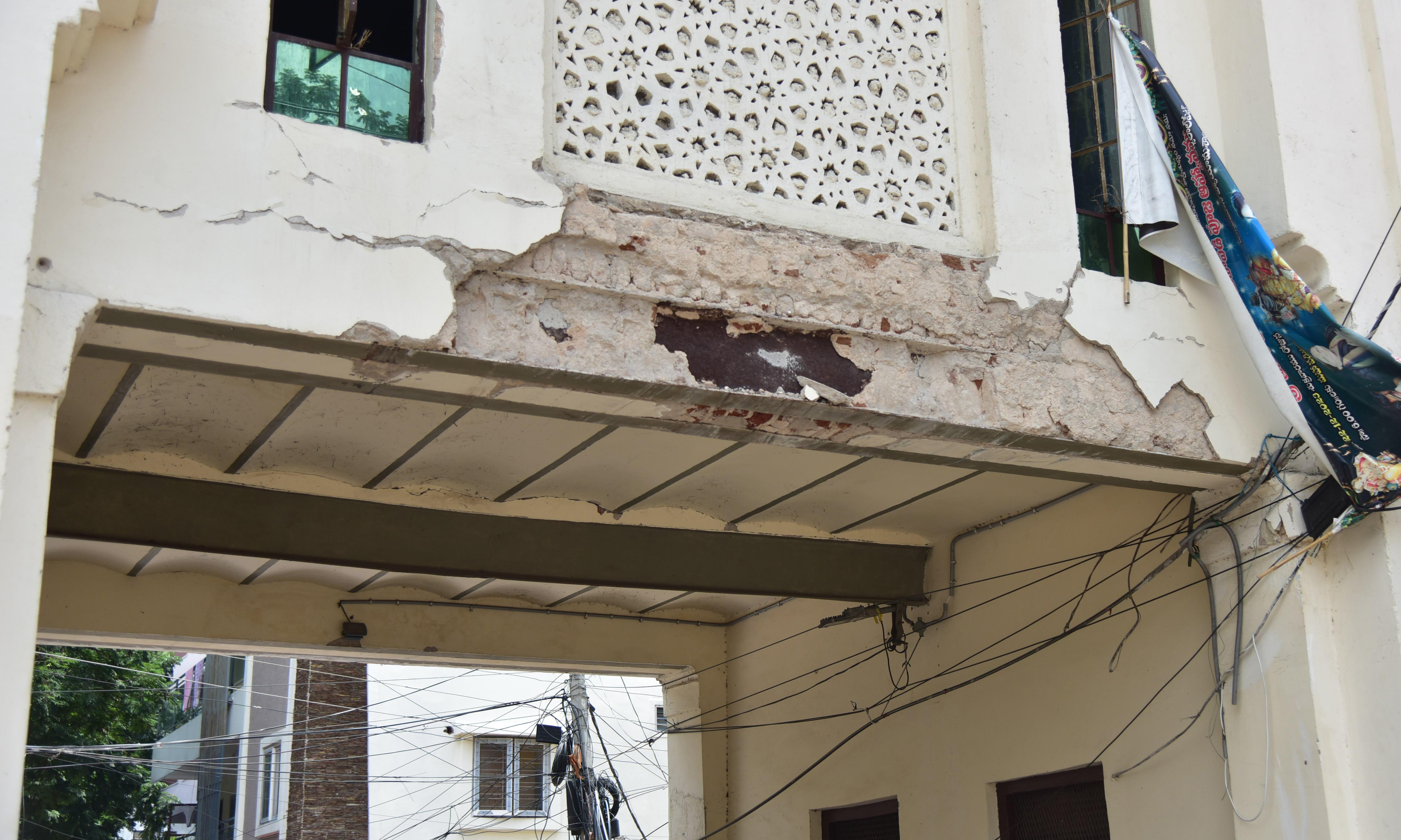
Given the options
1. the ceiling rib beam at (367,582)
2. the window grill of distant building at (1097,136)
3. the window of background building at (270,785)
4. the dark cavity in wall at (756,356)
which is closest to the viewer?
the dark cavity in wall at (756,356)

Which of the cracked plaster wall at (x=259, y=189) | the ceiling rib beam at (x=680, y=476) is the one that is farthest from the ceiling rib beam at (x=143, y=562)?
the cracked plaster wall at (x=259, y=189)

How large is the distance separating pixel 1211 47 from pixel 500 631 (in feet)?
18.4

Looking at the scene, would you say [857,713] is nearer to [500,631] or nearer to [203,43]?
[500,631]

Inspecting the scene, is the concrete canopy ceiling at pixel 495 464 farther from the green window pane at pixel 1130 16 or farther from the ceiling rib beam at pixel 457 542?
the green window pane at pixel 1130 16

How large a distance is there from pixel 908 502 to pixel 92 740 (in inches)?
722

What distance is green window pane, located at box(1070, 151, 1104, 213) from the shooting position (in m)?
6.49

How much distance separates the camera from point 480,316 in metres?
4.50

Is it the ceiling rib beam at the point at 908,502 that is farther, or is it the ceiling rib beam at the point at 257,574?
the ceiling rib beam at the point at 257,574

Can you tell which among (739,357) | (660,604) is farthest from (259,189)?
(660,604)

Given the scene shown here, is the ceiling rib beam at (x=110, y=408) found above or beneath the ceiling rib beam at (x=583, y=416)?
above

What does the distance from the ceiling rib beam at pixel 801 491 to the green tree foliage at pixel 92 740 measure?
14096mm

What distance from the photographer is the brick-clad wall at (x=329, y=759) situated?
1716 centimetres

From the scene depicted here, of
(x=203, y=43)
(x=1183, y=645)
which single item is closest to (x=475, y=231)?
(x=203, y=43)

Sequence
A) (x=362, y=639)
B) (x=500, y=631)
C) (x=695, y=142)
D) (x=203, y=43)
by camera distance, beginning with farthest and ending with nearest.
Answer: (x=500, y=631)
(x=362, y=639)
(x=695, y=142)
(x=203, y=43)
